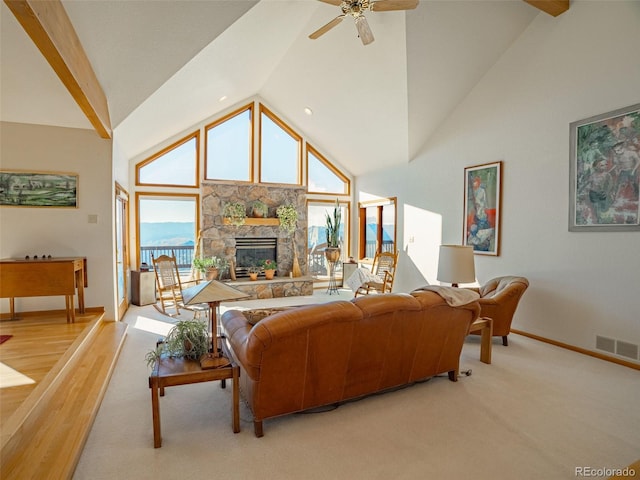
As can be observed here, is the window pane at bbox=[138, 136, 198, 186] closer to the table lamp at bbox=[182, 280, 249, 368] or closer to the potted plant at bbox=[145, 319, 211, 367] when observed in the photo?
the potted plant at bbox=[145, 319, 211, 367]

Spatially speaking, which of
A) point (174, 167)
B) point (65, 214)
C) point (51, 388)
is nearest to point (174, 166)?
point (174, 167)

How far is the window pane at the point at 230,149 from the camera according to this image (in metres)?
7.70

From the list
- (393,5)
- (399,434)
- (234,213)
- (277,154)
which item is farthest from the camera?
(277,154)

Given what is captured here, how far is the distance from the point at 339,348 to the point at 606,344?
338cm

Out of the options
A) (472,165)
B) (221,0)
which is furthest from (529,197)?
(221,0)

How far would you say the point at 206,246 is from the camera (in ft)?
24.3

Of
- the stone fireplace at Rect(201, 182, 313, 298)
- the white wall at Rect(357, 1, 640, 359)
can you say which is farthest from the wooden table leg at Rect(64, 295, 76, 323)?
the white wall at Rect(357, 1, 640, 359)

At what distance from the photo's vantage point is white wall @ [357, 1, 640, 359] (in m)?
3.90

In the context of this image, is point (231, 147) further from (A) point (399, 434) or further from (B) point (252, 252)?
(A) point (399, 434)

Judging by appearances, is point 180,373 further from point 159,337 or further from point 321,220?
point 321,220

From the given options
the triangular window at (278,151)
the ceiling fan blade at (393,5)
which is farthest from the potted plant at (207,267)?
the ceiling fan blade at (393,5)

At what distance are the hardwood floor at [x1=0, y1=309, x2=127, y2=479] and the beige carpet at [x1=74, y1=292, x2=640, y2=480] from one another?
137mm

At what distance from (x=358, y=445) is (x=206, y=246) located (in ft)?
19.0

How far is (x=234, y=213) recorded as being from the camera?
24.6 feet
